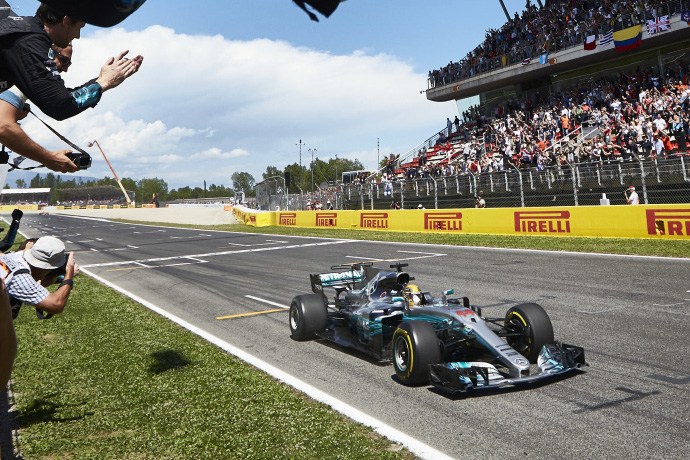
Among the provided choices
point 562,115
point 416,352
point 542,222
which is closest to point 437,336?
point 416,352

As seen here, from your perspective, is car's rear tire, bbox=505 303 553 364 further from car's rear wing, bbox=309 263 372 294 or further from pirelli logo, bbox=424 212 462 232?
pirelli logo, bbox=424 212 462 232

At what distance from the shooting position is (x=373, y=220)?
28.0 m

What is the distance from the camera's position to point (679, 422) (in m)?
4.23

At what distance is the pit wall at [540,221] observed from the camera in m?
15.6

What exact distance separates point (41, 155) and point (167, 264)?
1637 centimetres

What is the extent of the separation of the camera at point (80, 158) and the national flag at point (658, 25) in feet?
94.3

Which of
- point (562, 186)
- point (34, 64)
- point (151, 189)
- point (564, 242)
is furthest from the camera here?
point (151, 189)

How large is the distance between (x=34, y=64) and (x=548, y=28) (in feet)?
112

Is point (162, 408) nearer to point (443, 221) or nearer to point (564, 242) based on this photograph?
point (564, 242)

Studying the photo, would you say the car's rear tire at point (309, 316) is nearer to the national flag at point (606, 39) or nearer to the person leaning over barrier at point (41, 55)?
the person leaning over barrier at point (41, 55)

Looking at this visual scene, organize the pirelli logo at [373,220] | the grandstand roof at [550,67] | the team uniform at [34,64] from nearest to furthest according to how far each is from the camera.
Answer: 1. the team uniform at [34,64]
2. the grandstand roof at [550,67]
3. the pirelli logo at [373,220]

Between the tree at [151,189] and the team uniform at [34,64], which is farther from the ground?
the tree at [151,189]

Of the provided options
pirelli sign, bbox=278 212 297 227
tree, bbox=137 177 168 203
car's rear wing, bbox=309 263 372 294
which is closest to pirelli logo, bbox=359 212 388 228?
pirelli sign, bbox=278 212 297 227

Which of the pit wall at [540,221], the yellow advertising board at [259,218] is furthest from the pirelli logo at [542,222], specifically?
the yellow advertising board at [259,218]
